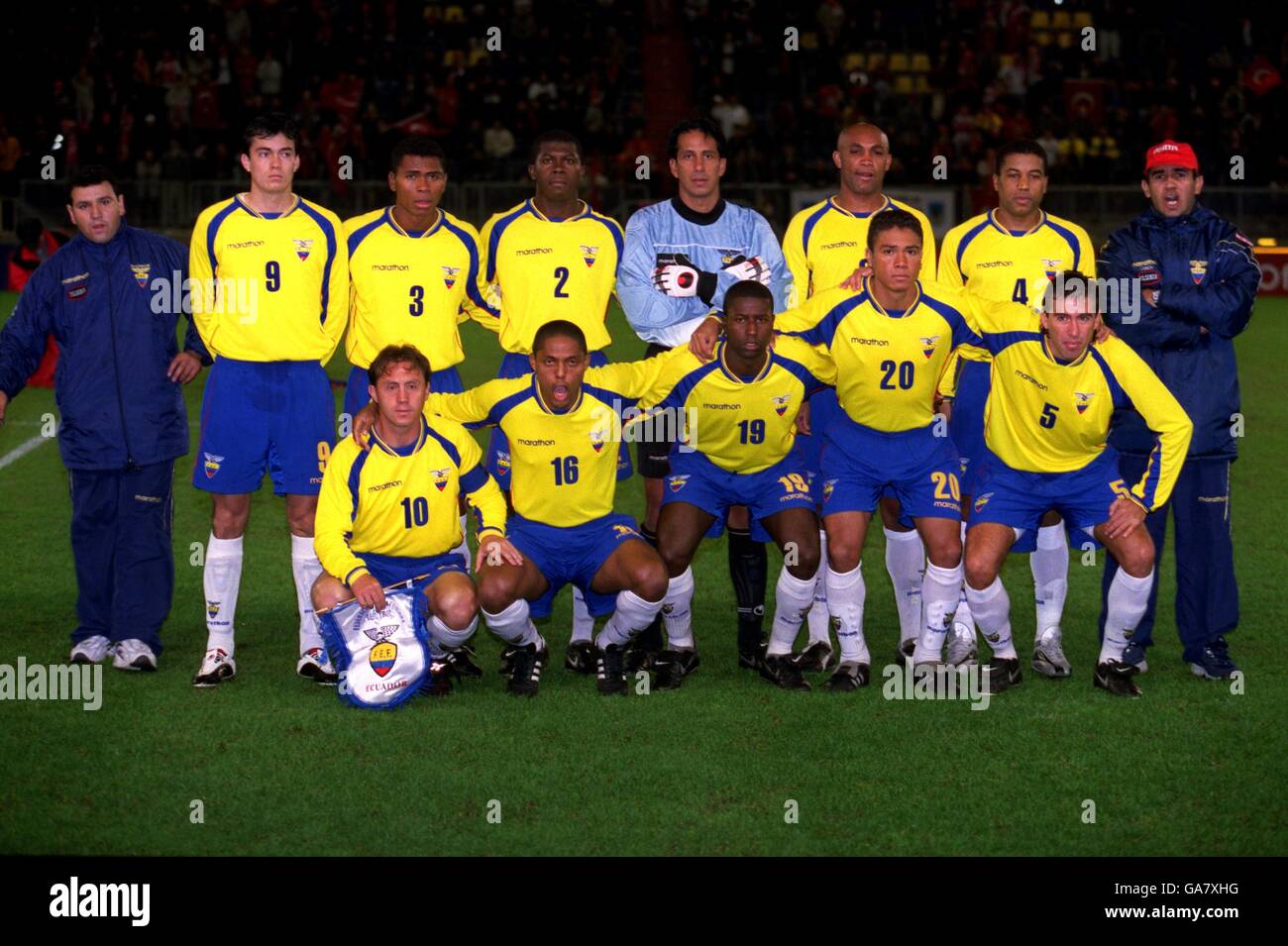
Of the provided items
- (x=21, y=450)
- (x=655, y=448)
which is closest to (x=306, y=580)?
(x=655, y=448)

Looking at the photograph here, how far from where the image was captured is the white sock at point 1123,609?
276 inches

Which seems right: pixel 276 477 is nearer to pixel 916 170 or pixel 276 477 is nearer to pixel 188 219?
pixel 188 219

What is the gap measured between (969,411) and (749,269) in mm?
1211

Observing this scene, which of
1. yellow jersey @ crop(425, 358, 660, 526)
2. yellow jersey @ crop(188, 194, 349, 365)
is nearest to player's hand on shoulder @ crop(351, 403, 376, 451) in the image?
yellow jersey @ crop(425, 358, 660, 526)

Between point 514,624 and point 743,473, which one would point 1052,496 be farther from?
point 514,624

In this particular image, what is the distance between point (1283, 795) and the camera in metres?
5.89

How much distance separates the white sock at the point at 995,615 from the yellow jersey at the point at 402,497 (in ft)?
6.74

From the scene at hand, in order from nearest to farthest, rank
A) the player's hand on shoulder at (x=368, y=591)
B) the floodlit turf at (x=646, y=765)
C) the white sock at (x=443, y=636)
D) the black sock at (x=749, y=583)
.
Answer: the floodlit turf at (x=646, y=765), the player's hand on shoulder at (x=368, y=591), the white sock at (x=443, y=636), the black sock at (x=749, y=583)

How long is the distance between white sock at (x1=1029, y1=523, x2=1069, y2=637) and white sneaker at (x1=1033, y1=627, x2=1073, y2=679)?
0.12ft

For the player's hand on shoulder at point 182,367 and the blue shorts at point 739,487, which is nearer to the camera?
the blue shorts at point 739,487

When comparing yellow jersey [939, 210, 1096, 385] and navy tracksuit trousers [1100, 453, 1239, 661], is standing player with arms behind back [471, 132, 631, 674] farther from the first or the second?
navy tracksuit trousers [1100, 453, 1239, 661]

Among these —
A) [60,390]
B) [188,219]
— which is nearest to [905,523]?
[60,390]

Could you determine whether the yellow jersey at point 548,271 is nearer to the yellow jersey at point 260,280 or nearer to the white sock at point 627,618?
the yellow jersey at point 260,280

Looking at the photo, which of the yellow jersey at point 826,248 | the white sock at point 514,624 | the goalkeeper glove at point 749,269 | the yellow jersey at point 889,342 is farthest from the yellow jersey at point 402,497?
the yellow jersey at point 826,248
